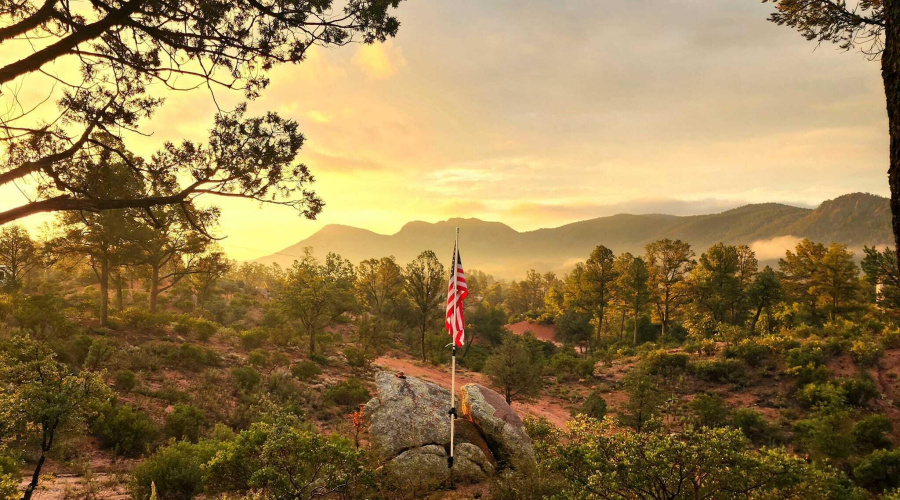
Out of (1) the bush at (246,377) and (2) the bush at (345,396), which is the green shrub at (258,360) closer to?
(1) the bush at (246,377)

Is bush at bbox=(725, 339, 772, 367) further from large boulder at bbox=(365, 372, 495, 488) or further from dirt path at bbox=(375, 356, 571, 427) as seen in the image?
large boulder at bbox=(365, 372, 495, 488)

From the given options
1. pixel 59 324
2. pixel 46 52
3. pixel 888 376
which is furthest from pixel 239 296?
pixel 888 376

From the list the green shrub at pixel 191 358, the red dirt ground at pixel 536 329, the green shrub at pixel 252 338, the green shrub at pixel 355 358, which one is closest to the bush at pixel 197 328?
the green shrub at pixel 252 338

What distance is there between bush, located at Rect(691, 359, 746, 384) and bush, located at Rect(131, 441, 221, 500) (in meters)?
→ 30.2

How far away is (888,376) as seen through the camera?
22.2 meters

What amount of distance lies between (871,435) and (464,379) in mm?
21341

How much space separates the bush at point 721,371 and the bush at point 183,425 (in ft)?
98.9

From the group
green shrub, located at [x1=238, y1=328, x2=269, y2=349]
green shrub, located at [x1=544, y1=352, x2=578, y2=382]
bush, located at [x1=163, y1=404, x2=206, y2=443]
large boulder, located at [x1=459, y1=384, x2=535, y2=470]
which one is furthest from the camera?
green shrub, located at [x1=544, y1=352, x2=578, y2=382]

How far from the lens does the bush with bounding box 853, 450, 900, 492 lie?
46.2 ft

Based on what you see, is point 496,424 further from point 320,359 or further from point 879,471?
point 320,359

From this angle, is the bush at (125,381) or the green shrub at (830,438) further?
the green shrub at (830,438)

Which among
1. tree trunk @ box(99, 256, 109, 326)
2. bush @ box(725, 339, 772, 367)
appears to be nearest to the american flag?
tree trunk @ box(99, 256, 109, 326)

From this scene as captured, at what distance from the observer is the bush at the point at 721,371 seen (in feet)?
85.7

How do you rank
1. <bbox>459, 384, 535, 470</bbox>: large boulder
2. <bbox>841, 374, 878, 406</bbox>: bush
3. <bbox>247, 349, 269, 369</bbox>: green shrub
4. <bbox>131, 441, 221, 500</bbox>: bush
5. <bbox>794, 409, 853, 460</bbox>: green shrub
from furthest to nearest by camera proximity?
<bbox>247, 349, 269, 369</bbox>: green shrub, <bbox>841, 374, 878, 406</bbox>: bush, <bbox>794, 409, 853, 460</bbox>: green shrub, <bbox>459, 384, 535, 470</bbox>: large boulder, <bbox>131, 441, 221, 500</bbox>: bush
